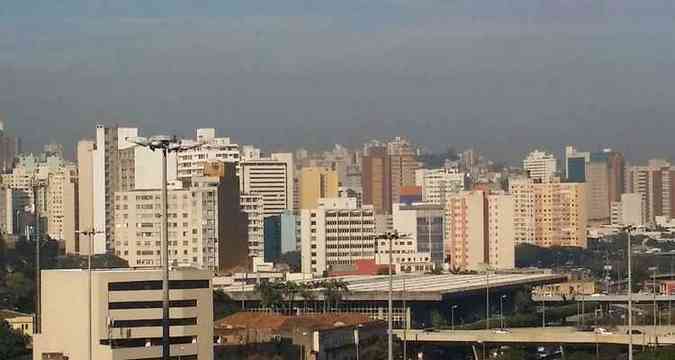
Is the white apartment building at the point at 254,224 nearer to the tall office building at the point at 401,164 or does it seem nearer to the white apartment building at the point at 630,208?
the tall office building at the point at 401,164

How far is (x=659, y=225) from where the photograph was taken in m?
116

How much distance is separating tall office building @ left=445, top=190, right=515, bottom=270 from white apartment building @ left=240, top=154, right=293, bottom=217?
11384 millimetres

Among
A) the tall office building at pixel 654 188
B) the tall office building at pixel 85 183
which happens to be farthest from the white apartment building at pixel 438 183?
the tall office building at pixel 85 183

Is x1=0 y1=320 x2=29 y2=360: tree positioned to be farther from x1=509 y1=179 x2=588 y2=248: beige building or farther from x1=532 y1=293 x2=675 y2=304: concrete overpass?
x1=509 y1=179 x2=588 y2=248: beige building

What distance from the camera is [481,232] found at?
90750mm

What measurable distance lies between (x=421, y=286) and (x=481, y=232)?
2977 centimetres

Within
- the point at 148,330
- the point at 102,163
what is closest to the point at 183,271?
the point at 148,330

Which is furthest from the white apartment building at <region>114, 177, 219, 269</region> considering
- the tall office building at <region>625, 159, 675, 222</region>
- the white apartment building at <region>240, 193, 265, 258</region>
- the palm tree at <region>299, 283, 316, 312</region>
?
the tall office building at <region>625, 159, 675, 222</region>

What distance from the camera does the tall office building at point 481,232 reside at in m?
90.4

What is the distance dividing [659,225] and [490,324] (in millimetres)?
64301

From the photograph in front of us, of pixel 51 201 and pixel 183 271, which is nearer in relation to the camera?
pixel 183 271

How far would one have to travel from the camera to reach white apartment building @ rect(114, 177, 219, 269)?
76625 mm

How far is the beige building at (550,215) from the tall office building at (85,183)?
2679 cm

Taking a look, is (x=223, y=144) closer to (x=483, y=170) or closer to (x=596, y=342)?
(x=483, y=170)
